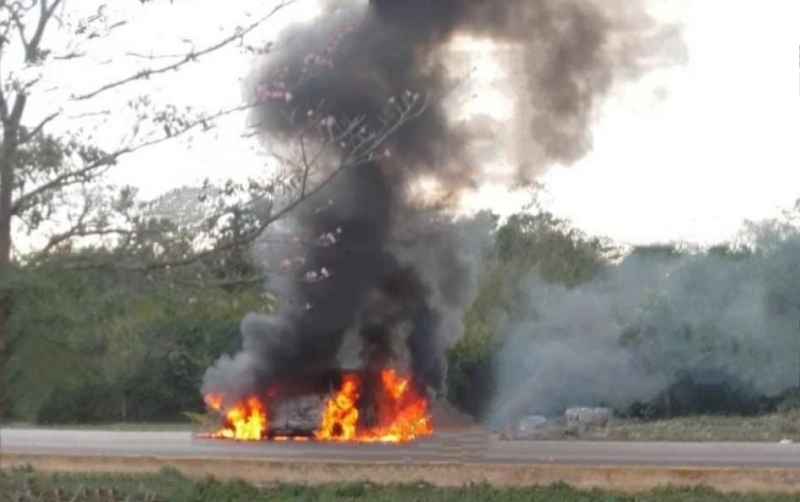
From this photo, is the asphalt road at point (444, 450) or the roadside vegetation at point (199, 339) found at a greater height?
the roadside vegetation at point (199, 339)

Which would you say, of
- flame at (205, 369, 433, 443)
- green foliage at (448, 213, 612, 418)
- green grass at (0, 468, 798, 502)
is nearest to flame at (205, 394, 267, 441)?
flame at (205, 369, 433, 443)

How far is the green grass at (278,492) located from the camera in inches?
693

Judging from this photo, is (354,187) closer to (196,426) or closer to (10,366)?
(196,426)

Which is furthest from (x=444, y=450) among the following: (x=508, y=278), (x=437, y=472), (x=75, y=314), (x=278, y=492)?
(x=75, y=314)

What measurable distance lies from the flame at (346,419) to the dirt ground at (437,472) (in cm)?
542

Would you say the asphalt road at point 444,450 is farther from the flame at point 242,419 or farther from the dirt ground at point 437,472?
the flame at point 242,419

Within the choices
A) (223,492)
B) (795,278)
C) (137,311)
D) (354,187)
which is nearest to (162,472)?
(223,492)

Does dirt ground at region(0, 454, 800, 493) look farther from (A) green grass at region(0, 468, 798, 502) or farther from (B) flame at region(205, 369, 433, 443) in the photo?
(B) flame at region(205, 369, 433, 443)

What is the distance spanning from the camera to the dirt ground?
59.2 feet

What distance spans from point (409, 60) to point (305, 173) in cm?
1583

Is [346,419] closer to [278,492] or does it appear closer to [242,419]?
[242,419]

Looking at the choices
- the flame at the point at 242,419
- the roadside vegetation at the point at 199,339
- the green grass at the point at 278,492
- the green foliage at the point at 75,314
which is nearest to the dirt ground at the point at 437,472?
the green grass at the point at 278,492

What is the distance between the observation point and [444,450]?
2183 centimetres

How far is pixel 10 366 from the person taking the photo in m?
9.52
